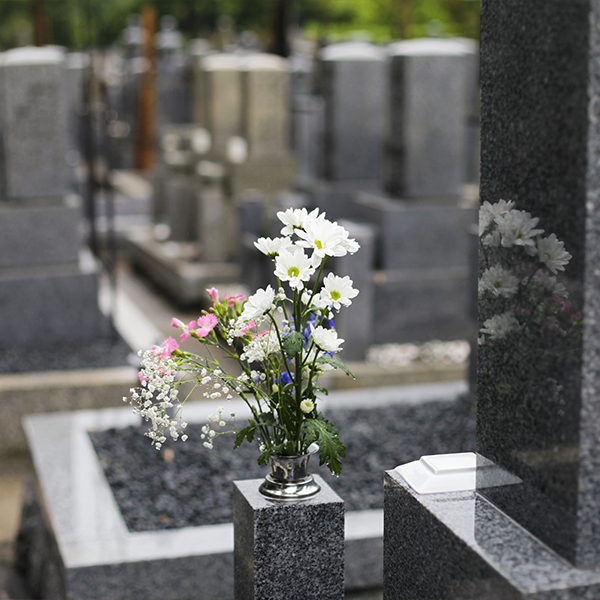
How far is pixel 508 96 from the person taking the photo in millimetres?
2254

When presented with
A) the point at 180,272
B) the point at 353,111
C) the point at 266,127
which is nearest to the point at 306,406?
the point at 353,111

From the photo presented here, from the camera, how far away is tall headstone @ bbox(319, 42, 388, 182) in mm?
9844

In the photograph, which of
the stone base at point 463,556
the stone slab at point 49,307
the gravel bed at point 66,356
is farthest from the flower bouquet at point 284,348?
the stone slab at point 49,307

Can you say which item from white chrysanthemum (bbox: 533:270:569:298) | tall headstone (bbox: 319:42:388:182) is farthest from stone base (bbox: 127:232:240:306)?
white chrysanthemum (bbox: 533:270:569:298)

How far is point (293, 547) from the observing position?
105 inches

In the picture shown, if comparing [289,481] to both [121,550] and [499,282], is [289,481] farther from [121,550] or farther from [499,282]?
[121,550]

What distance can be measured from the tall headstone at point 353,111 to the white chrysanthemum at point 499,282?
25.1 feet

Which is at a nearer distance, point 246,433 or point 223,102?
point 246,433

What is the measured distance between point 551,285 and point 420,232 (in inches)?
254

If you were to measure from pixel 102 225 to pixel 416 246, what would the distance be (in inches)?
330

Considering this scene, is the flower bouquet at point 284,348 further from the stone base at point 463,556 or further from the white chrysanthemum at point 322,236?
the stone base at point 463,556

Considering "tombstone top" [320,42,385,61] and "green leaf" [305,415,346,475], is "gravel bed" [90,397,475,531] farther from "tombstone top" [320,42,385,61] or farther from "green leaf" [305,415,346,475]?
"tombstone top" [320,42,385,61]

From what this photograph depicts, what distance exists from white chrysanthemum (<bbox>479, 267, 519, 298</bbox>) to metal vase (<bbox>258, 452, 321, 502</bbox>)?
71cm

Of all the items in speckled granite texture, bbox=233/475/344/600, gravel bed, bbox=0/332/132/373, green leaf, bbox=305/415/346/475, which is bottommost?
gravel bed, bbox=0/332/132/373
